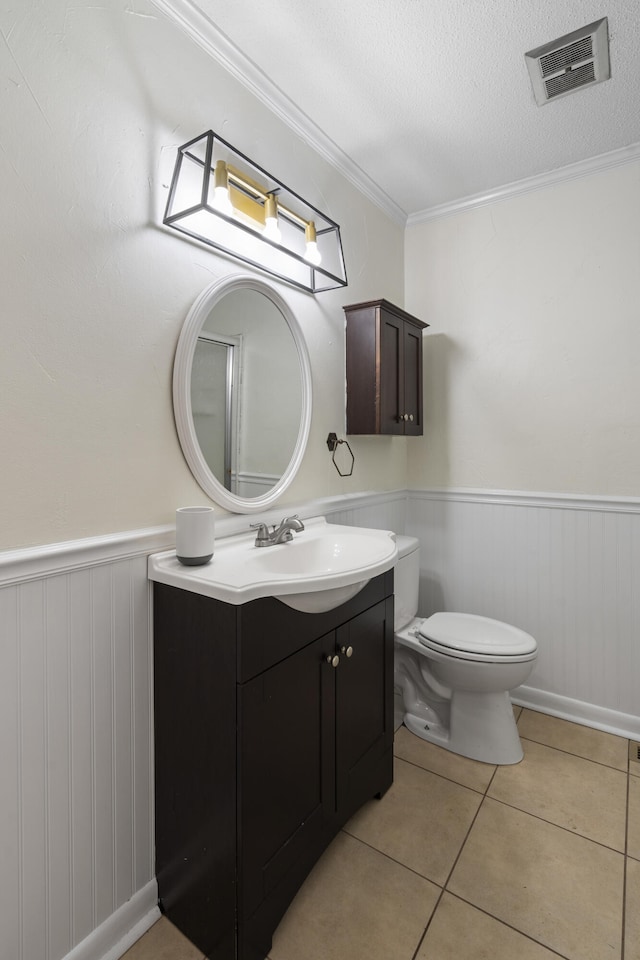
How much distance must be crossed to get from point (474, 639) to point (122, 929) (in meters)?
1.42

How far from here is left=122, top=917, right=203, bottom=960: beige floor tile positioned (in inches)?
46.4

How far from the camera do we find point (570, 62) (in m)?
1.58

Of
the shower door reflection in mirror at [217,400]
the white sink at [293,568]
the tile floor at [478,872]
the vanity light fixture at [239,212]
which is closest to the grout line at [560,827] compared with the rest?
the tile floor at [478,872]

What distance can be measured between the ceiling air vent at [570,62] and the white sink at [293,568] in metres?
1.63

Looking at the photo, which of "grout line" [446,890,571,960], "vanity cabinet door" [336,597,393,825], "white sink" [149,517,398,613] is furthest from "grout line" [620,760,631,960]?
"white sink" [149,517,398,613]

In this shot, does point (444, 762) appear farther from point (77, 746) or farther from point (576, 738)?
point (77, 746)

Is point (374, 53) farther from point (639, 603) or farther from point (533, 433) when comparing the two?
point (639, 603)

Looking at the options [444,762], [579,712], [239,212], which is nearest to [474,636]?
[444,762]

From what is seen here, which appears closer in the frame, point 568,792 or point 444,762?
point 568,792

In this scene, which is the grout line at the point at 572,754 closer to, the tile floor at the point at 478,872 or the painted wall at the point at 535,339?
the tile floor at the point at 478,872

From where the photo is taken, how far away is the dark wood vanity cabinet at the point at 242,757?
1.09 m

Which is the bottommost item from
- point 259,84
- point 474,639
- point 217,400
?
point 474,639

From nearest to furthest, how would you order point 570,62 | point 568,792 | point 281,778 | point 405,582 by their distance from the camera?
point 281,778, point 570,62, point 568,792, point 405,582

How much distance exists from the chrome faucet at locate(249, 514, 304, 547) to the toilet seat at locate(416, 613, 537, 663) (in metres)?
0.78
